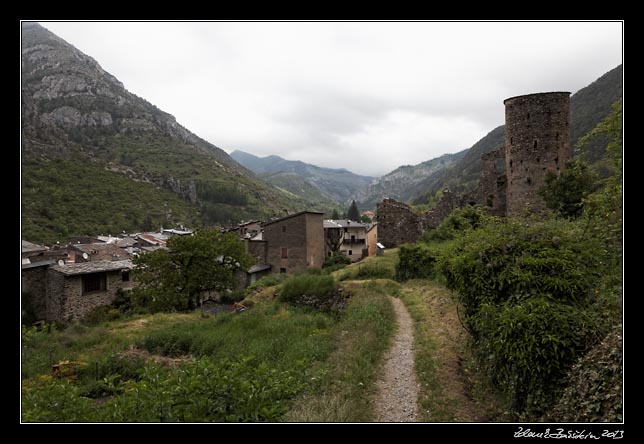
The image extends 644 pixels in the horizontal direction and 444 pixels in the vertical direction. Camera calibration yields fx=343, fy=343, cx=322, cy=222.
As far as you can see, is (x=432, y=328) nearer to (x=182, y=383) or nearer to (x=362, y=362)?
(x=362, y=362)

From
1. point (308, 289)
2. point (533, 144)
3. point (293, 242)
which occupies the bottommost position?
point (308, 289)

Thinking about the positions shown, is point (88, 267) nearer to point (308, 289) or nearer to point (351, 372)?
point (308, 289)

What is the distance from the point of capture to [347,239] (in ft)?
138

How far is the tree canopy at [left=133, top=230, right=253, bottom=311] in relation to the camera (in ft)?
77.0

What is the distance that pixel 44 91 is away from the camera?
150 metres

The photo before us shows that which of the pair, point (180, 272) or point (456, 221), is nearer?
point (456, 221)

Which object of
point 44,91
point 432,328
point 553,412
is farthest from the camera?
point 44,91

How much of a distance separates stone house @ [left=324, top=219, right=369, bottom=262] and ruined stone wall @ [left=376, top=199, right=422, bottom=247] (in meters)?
7.58

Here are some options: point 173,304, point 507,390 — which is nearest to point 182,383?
point 507,390

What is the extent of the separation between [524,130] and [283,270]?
74.1ft

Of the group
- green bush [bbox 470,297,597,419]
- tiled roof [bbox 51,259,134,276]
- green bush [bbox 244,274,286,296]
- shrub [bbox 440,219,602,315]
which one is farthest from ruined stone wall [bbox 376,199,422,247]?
green bush [bbox 470,297,597,419]

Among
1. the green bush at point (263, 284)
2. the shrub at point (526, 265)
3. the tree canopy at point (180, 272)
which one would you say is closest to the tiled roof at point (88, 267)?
the tree canopy at point (180, 272)

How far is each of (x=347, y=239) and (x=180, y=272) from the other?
22337 mm

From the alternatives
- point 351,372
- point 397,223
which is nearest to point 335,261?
point 397,223
